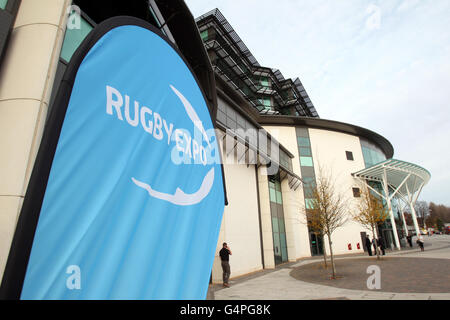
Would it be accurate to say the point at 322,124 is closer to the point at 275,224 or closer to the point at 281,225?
the point at 281,225

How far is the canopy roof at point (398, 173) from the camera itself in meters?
28.0

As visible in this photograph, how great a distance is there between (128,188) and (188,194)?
71 centimetres

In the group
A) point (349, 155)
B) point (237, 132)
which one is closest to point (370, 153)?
point (349, 155)

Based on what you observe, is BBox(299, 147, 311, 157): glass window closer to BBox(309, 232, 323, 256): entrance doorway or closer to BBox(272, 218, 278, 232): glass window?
BBox(309, 232, 323, 256): entrance doorway

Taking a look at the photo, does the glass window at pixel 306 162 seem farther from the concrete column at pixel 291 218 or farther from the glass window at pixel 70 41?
the glass window at pixel 70 41

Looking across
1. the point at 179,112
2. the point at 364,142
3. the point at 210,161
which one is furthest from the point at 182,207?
the point at 364,142

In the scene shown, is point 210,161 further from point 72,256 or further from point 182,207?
point 72,256

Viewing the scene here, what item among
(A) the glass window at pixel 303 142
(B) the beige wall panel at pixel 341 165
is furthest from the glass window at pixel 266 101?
(A) the glass window at pixel 303 142

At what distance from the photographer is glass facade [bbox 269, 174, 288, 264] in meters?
21.0

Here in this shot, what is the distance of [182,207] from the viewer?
7.38 feet

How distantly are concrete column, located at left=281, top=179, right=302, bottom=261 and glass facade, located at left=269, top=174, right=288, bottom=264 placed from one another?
680 millimetres

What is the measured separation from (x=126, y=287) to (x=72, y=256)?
465 millimetres

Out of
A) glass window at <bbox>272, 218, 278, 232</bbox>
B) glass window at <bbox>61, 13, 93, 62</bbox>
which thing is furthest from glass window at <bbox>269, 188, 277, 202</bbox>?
glass window at <bbox>61, 13, 93, 62</bbox>

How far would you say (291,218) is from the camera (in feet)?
81.8
